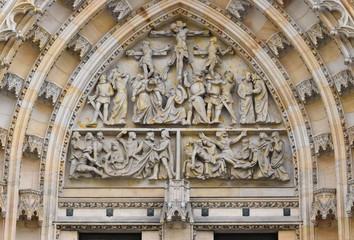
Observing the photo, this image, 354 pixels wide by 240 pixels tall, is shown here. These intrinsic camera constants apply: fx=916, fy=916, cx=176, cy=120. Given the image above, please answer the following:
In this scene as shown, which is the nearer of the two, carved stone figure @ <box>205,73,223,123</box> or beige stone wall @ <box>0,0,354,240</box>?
beige stone wall @ <box>0,0,354,240</box>

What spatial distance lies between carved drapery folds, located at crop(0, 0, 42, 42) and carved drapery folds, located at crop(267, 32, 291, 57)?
4158 mm

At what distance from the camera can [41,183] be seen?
52.3ft

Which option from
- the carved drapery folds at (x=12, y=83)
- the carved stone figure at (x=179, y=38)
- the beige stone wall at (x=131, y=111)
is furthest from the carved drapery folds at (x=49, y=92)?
the carved stone figure at (x=179, y=38)

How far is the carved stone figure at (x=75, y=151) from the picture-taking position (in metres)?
16.2

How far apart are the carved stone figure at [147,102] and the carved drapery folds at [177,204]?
4.45 feet

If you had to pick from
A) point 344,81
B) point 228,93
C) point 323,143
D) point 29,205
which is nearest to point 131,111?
point 228,93

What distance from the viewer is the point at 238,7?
16.5 m

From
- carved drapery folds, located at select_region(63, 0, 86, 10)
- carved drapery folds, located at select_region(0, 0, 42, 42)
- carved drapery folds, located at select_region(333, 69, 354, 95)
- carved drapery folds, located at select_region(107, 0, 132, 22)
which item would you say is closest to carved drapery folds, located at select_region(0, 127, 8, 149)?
carved drapery folds, located at select_region(0, 0, 42, 42)

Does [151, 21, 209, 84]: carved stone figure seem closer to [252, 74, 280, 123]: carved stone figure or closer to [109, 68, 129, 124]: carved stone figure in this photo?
[109, 68, 129, 124]: carved stone figure

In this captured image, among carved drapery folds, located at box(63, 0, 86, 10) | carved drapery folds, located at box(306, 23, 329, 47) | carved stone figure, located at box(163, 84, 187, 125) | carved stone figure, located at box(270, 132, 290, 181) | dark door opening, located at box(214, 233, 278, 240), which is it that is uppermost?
carved drapery folds, located at box(63, 0, 86, 10)

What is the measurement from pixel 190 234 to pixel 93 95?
3.13m

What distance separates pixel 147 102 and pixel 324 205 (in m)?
3.71

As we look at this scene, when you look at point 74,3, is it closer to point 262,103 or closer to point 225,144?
point 225,144

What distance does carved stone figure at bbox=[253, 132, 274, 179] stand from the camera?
632 inches
